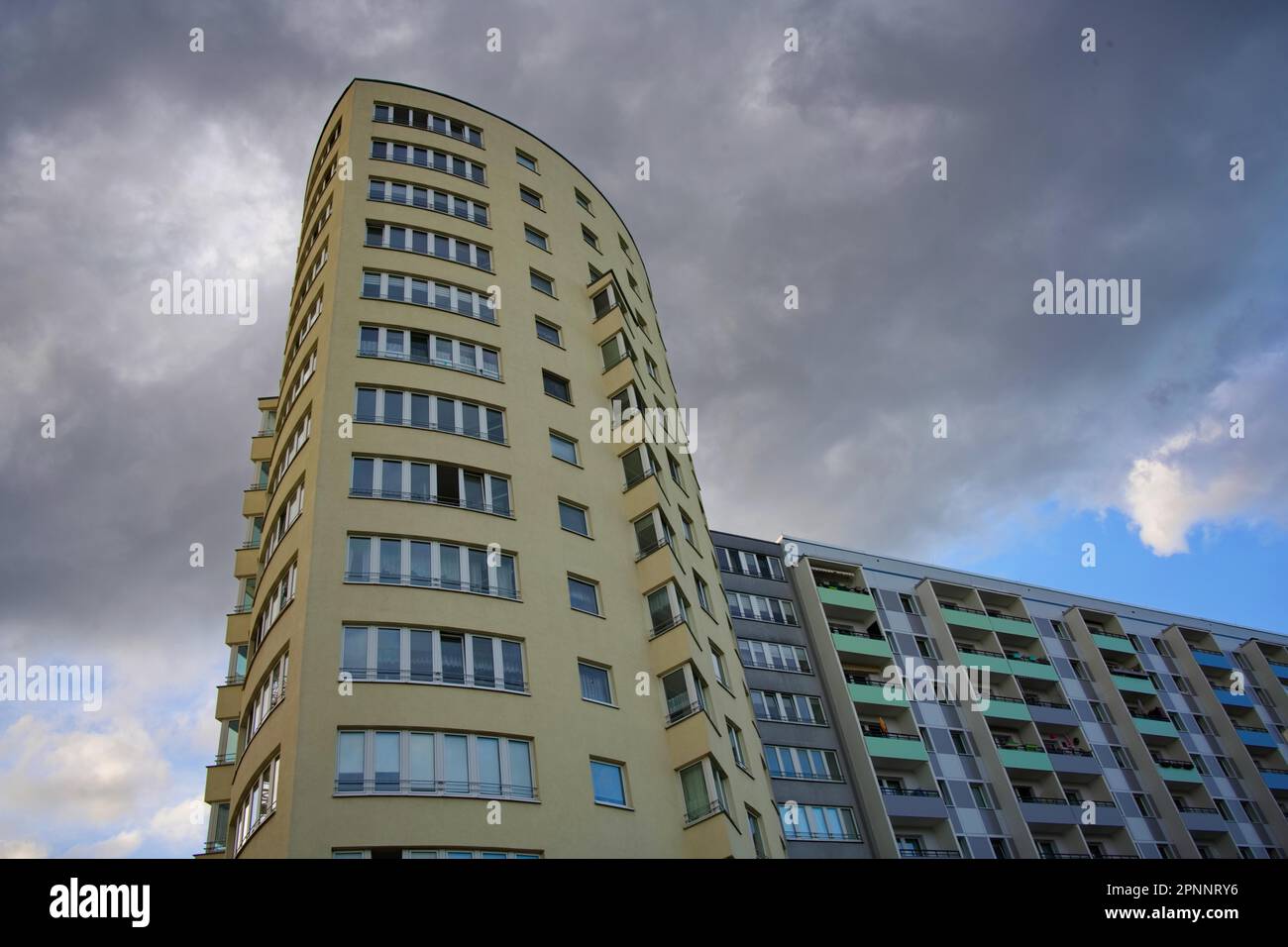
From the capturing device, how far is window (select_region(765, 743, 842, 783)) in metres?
56.4

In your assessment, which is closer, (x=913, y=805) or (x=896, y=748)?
(x=913, y=805)

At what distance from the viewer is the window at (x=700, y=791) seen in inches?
1055

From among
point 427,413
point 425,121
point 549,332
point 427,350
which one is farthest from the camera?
point 425,121

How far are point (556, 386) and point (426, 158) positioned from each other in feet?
43.8

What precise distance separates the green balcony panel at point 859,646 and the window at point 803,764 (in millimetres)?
8653

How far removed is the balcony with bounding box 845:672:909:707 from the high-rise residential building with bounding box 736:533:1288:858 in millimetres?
168

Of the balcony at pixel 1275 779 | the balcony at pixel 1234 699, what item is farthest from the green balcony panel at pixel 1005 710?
the balcony at pixel 1234 699

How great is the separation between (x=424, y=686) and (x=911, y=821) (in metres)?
43.7

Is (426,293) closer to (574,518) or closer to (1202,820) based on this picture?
(574,518)

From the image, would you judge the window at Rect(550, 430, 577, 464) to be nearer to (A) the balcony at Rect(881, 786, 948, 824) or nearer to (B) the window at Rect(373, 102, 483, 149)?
(B) the window at Rect(373, 102, 483, 149)

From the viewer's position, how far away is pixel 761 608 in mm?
67125

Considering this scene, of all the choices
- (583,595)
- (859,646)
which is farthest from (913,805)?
(583,595)

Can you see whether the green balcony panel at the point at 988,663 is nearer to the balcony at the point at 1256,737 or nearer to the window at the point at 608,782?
the balcony at the point at 1256,737

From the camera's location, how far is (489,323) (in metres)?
35.0
